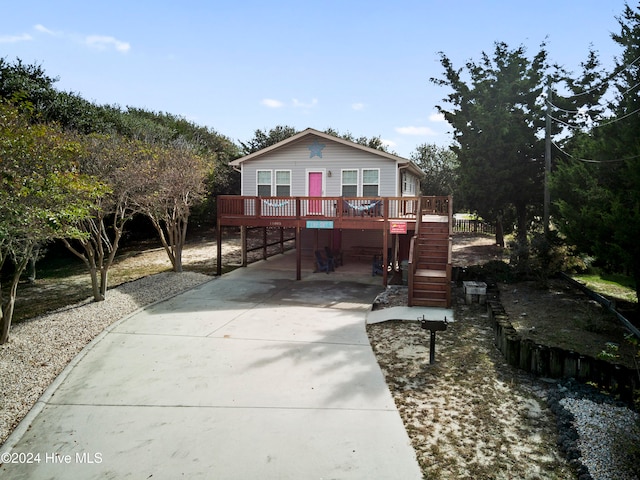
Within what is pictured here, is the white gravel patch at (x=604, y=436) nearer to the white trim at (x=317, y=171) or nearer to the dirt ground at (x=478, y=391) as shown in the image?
the dirt ground at (x=478, y=391)

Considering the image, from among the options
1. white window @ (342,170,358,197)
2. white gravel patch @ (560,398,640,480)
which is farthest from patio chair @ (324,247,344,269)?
white gravel patch @ (560,398,640,480)

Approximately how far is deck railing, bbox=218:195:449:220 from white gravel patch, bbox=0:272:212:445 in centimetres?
446

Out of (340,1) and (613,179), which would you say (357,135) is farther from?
(613,179)

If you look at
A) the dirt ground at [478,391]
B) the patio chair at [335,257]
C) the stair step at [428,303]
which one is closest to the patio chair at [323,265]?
the patio chair at [335,257]

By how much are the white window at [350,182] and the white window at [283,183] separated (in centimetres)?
265

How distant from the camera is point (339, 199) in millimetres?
15391

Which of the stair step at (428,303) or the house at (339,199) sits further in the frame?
the house at (339,199)

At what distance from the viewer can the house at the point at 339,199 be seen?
48.8 feet

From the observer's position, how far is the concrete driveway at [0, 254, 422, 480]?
440 cm

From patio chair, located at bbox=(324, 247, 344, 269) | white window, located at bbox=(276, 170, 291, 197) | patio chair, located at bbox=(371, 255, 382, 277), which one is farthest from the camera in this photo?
white window, located at bbox=(276, 170, 291, 197)

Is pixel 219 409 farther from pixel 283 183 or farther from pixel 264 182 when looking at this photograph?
Answer: pixel 264 182

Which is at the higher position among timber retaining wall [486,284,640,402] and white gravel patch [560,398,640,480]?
timber retaining wall [486,284,640,402]

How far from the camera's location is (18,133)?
7078 millimetres

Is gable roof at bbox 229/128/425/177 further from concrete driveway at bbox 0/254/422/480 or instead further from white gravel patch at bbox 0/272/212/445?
concrete driveway at bbox 0/254/422/480
